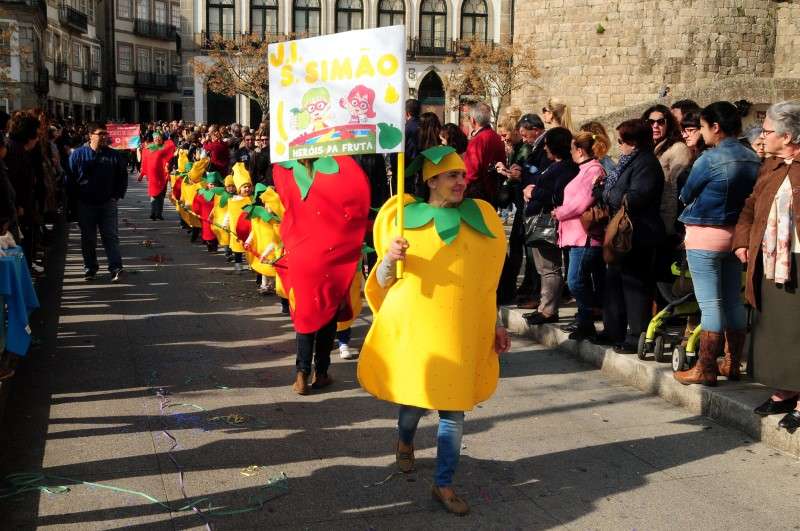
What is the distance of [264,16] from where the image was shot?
54750mm

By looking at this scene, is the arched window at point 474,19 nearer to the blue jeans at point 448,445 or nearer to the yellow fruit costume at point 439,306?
the yellow fruit costume at point 439,306

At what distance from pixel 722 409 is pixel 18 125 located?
7764 mm

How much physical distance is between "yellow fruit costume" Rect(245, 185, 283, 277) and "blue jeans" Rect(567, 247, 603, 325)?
320cm

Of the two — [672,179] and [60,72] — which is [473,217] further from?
[60,72]

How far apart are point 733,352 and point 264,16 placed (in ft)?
170

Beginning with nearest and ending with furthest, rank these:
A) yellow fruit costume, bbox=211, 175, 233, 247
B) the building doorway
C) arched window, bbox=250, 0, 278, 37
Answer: yellow fruit costume, bbox=211, 175, 233, 247, arched window, bbox=250, 0, 278, 37, the building doorway

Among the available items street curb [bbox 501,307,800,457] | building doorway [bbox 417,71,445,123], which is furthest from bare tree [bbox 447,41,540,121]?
street curb [bbox 501,307,800,457]

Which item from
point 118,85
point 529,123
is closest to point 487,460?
point 529,123

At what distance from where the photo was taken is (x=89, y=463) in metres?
4.97

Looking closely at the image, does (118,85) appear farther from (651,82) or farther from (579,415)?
(579,415)

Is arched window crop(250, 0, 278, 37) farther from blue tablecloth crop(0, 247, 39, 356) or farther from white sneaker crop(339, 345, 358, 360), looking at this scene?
blue tablecloth crop(0, 247, 39, 356)

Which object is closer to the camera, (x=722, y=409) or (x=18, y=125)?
(x=722, y=409)

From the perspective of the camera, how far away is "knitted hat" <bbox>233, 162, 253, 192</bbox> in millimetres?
11636

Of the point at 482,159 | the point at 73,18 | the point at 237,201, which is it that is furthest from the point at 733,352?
the point at 73,18
